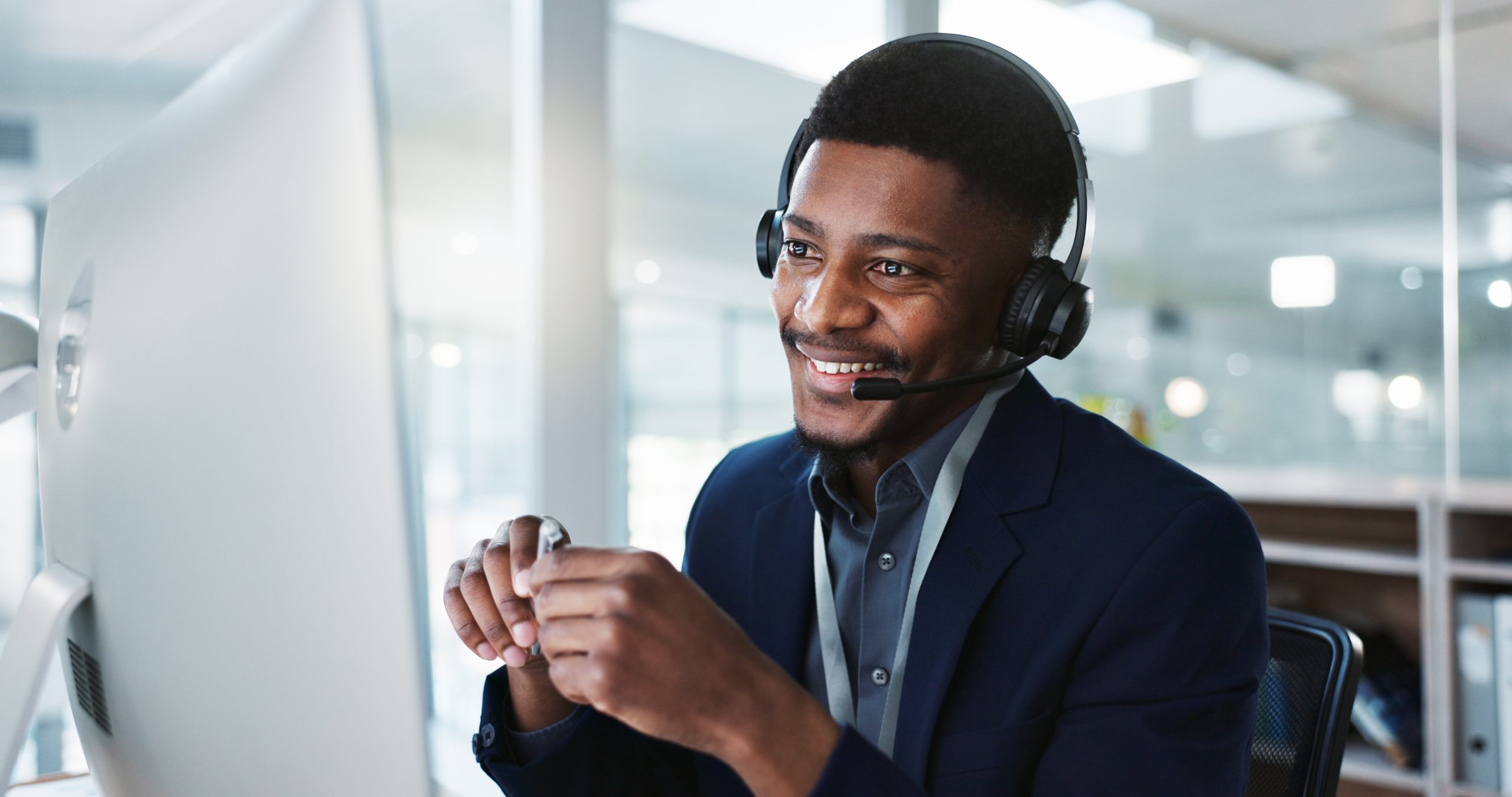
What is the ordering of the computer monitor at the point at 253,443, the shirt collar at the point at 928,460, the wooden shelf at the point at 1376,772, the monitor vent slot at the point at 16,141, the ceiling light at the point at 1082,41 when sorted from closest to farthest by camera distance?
the computer monitor at the point at 253,443
the shirt collar at the point at 928,460
the monitor vent slot at the point at 16,141
the wooden shelf at the point at 1376,772
the ceiling light at the point at 1082,41

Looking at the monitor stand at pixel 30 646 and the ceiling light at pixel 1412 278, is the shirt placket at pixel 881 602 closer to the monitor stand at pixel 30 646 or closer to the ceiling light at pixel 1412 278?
the monitor stand at pixel 30 646

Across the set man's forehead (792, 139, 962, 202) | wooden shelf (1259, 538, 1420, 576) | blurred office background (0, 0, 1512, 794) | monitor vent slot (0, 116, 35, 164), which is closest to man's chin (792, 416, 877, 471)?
man's forehead (792, 139, 962, 202)

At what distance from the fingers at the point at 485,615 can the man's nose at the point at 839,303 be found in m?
0.37

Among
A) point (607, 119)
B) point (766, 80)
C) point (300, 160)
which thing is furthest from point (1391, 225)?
point (300, 160)

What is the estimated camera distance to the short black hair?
3.00 feet

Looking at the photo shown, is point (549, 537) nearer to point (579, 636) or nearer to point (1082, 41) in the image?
point (579, 636)

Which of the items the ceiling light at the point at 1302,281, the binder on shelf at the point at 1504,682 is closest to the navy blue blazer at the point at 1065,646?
the binder on shelf at the point at 1504,682

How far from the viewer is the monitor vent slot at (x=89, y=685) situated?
65 centimetres

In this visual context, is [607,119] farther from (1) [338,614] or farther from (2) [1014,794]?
(1) [338,614]

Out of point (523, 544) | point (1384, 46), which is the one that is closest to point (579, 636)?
point (523, 544)

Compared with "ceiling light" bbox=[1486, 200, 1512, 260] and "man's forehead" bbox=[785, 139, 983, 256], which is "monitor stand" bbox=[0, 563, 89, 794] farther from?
"ceiling light" bbox=[1486, 200, 1512, 260]

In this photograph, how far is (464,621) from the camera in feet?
2.31

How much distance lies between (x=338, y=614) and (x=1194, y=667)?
624mm

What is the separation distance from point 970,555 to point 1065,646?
0.11 m
